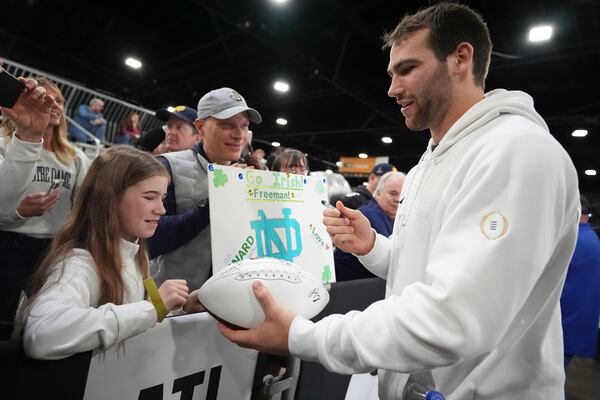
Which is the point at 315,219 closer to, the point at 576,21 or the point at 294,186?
the point at 294,186

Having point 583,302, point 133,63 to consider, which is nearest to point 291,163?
point 583,302

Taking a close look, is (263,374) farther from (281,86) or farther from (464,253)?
(281,86)

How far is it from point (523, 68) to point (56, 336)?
9.89 m

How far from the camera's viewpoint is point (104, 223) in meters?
1.34

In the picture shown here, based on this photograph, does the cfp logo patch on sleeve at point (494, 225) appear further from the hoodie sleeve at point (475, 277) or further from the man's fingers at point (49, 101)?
the man's fingers at point (49, 101)

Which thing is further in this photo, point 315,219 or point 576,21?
point 576,21

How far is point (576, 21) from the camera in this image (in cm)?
628

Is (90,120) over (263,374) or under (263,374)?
over

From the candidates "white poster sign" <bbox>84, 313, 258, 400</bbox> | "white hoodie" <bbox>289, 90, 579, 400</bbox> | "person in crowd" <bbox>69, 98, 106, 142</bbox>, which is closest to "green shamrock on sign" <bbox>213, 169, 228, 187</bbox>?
"white poster sign" <bbox>84, 313, 258, 400</bbox>

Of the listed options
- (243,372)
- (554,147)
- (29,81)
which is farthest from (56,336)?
(554,147)

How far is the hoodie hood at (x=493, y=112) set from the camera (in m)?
1.01

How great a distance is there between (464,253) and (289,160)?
2450 millimetres

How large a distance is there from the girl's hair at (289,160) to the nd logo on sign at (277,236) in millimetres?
1028

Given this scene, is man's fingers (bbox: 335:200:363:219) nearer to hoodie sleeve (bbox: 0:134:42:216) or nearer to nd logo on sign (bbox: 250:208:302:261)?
nd logo on sign (bbox: 250:208:302:261)
